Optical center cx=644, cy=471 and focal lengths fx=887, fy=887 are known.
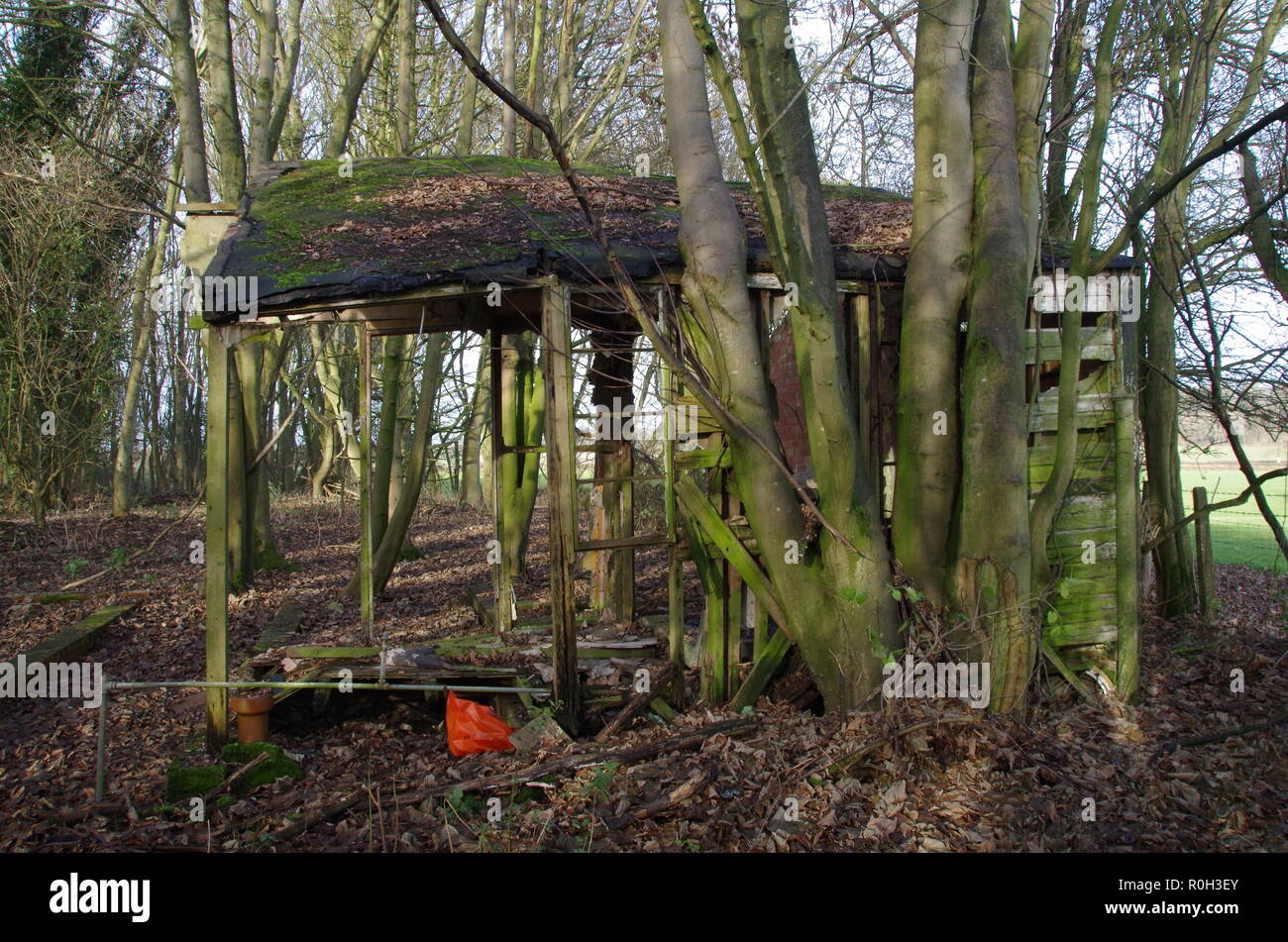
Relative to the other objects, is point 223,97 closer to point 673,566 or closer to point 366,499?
point 366,499

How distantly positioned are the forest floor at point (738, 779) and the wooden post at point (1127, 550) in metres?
0.27

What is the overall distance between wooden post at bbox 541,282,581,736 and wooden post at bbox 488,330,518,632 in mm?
2413

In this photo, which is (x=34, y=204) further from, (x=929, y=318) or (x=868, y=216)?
(x=929, y=318)

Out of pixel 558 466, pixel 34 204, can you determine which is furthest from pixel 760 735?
pixel 34 204

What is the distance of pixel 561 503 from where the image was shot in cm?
635

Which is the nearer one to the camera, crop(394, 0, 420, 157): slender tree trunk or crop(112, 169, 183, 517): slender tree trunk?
crop(394, 0, 420, 157): slender tree trunk

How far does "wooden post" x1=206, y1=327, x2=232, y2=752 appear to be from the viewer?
645 centimetres

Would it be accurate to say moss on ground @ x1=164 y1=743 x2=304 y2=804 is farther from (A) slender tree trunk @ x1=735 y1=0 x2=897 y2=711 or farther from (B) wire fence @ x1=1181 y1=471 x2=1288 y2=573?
(B) wire fence @ x1=1181 y1=471 x2=1288 y2=573

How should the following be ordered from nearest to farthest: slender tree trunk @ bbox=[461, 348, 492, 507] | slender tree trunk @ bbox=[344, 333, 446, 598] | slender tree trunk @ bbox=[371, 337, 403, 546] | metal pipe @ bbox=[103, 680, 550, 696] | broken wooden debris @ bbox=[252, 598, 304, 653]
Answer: metal pipe @ bbox=[103, 680, 550, 696]
broken wooden debris @ bbox=[252, 598, 304, 653]
slender tree trunk @ bbox=[344, 333, 446, 598]
slender tree trunk @ bbox=[371, 337, 403, 546]
slender tree trunk @ bbox=[461, 348, 492, 507]

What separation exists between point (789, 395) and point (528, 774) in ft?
12.1

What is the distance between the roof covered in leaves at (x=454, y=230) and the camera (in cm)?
627

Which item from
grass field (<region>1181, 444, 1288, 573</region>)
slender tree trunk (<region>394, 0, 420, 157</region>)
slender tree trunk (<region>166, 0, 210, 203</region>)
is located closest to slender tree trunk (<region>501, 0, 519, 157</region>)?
slender tree trunk (<region>394, 0, 420, 157</region>)

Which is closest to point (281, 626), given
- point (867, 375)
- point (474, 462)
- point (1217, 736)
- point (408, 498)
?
point (408, 498)

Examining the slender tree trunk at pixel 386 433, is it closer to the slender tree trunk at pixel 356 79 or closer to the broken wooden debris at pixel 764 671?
the slender tree trunk at pixel 356 79
